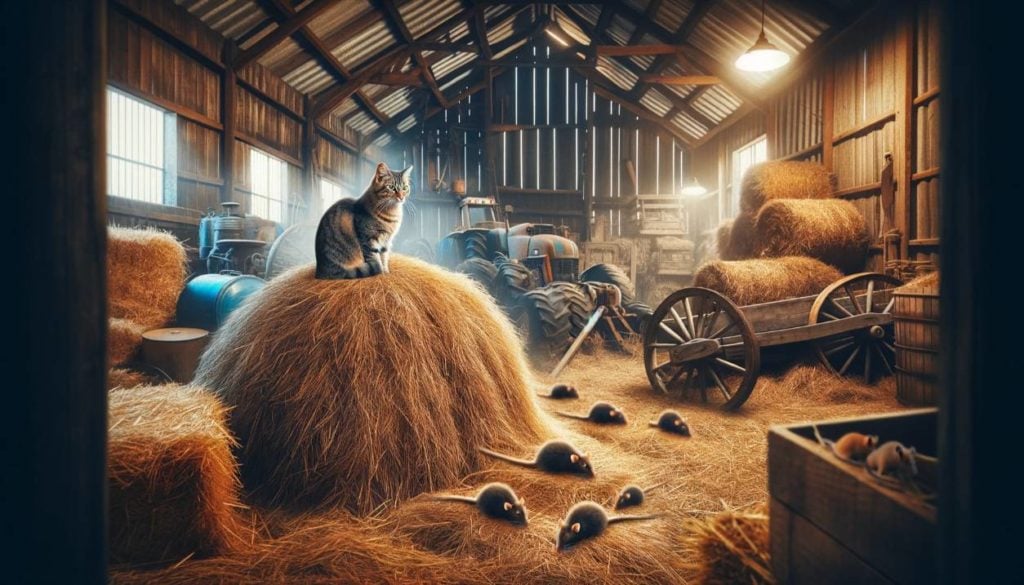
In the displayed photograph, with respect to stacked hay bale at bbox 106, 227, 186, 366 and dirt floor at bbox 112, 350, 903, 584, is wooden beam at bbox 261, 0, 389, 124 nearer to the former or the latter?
stacked hay bale at bbox 106, 227, 186, 366

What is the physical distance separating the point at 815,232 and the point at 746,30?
4219mm

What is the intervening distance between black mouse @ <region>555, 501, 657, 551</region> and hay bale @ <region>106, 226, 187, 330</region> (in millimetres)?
4747

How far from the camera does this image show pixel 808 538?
3.73 ft

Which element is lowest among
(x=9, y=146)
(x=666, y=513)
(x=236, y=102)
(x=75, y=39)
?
(x=666, y=513)

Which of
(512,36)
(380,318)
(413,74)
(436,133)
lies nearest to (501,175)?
(436,133)

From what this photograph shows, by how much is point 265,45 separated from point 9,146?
8723 millimetres

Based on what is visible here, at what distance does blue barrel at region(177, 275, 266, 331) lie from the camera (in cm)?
482

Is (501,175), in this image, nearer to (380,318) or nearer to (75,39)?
(380,318)

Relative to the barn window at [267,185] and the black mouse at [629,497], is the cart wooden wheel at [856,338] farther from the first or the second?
the barn window at [267,185]

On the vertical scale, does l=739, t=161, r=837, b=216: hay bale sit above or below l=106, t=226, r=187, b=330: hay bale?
above

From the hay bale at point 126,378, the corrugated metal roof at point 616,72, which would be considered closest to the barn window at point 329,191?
the corrugated metal roof at point 616,72

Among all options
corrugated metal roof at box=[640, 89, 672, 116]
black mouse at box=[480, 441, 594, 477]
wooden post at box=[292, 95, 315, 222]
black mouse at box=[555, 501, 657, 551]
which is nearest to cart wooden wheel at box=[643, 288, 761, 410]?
black mouse at box=[480, 441, 594, 477]

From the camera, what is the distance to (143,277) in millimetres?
5340

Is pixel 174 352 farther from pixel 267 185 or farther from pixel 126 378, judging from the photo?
pixel 267 185
